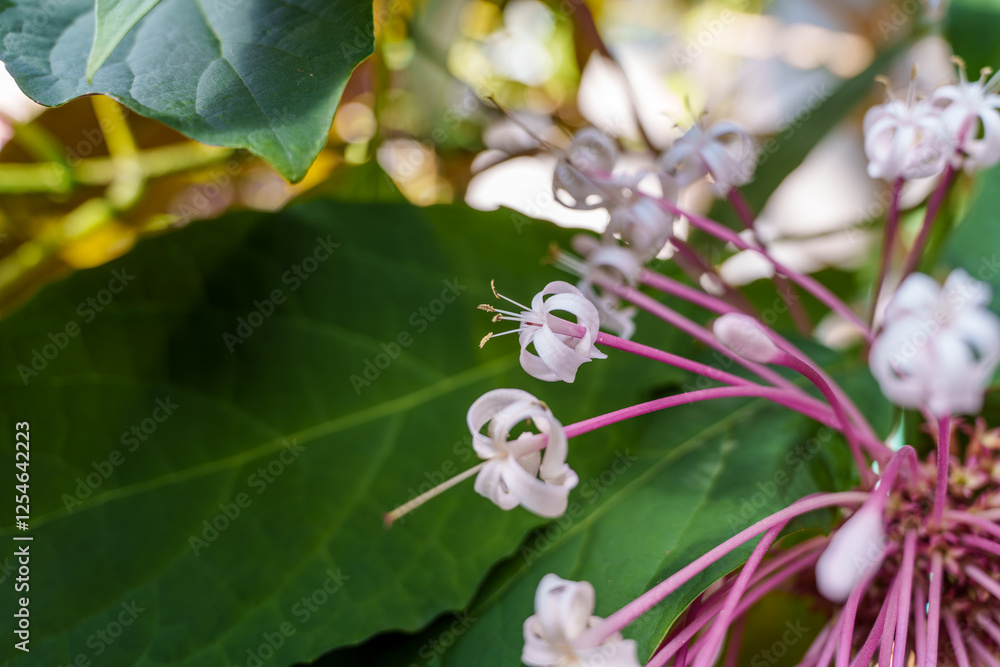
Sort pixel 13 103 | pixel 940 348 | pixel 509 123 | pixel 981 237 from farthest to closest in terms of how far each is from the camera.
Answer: pixel 509 123 → pixel 13 103 → pixel 981 237 → pixel 940 348

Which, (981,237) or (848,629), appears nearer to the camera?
(848,629)

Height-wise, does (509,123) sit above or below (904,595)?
below

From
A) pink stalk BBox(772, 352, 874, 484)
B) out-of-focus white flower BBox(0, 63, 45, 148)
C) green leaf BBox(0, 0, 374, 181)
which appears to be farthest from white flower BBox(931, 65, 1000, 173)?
out-of-focus white flower BBox(0, 63, 45, 148)

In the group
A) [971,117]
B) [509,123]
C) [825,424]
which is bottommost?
[509,123]

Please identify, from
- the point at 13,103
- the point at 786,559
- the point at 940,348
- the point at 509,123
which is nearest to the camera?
the point at 940,348

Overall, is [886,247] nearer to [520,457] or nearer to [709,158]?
[709,158]

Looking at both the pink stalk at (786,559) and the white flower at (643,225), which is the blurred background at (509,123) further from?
the pink stalk at (786,559)

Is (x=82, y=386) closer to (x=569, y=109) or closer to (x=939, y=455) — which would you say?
(x=939, y=455)

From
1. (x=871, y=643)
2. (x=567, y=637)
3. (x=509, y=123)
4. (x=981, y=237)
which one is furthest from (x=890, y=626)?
(x=509, y=123)
